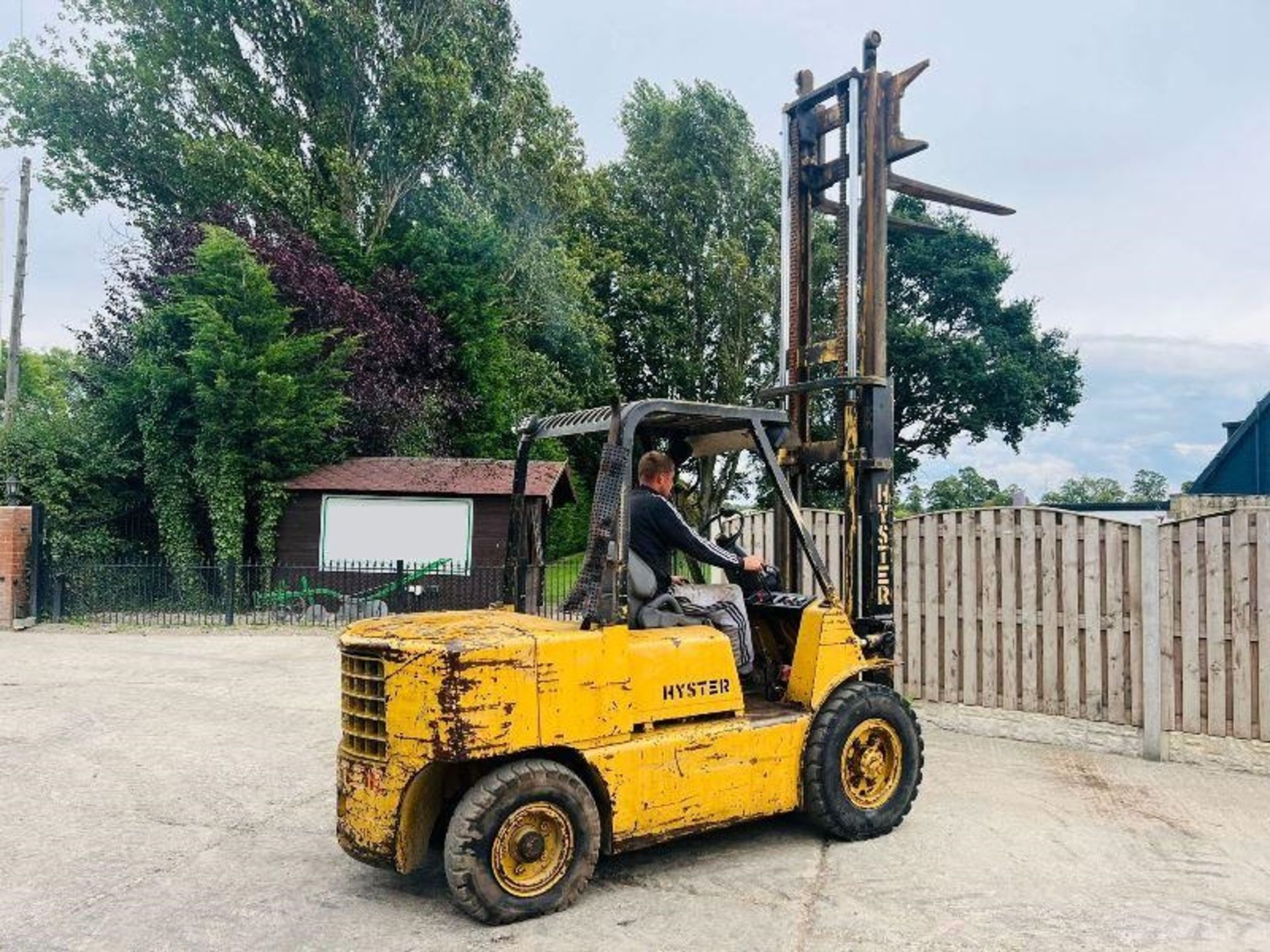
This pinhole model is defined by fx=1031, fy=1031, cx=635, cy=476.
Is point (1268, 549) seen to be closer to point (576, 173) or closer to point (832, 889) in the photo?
point (832, 889)

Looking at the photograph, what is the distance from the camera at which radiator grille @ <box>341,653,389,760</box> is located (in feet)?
16.2

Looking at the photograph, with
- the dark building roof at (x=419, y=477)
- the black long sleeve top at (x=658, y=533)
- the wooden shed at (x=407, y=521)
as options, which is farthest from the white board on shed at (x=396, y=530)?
the black long sleeve top at (x=658, y=533)

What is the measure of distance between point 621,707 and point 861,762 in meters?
1.73

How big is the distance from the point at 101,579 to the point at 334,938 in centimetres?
1607

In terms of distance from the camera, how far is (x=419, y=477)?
70.9 feet

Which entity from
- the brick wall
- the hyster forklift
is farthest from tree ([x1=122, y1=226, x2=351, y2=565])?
the hyster forklift

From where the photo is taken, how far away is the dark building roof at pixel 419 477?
69.5 ft

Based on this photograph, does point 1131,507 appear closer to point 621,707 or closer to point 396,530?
point 396,530

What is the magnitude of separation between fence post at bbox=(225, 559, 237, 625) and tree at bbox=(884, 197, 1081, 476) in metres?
25.1

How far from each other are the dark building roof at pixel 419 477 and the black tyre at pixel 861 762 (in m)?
14.8

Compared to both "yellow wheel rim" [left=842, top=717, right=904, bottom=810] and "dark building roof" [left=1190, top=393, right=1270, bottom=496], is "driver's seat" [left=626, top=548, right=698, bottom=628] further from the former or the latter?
"dark building roof" [left=1190, top=393, right=1270, bottom=496]

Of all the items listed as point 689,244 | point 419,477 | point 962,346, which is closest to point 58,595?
point 419,477

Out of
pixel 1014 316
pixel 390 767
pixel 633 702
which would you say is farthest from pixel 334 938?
pixel 1014 316

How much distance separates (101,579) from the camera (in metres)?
18.5
